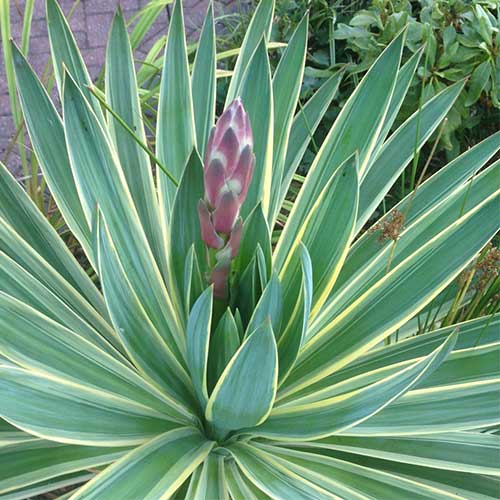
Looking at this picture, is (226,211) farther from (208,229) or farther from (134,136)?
(134,136)

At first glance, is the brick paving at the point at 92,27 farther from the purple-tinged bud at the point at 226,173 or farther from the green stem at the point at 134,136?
the purple-tinged bud at the point at 226,173

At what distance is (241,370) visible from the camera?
838 millimetres

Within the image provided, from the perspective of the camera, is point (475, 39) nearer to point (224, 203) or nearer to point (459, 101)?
point (459, 101)

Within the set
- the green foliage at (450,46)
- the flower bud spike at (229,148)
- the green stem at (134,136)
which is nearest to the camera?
the flower bud spike at (229,148)

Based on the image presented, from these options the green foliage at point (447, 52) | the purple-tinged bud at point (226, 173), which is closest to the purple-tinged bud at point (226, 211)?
the purple-tinged bud at point (226, 173)

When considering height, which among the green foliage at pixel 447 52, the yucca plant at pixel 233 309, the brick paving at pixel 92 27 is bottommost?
the yucca plant at pixel 233 309

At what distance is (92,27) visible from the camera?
2.88m

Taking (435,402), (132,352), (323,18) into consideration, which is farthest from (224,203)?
(323,18)

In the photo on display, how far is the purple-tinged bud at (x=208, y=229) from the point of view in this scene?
2.90 feet

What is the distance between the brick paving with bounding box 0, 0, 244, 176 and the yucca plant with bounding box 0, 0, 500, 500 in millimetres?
1556

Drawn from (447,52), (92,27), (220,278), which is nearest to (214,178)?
(220,278)

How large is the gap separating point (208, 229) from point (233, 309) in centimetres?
23

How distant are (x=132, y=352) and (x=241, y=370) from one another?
0.90 ft

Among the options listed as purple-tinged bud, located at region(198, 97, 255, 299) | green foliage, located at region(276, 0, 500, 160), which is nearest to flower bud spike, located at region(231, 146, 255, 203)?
purple-tinged bud, located at region(198, 97, 255, 299)
